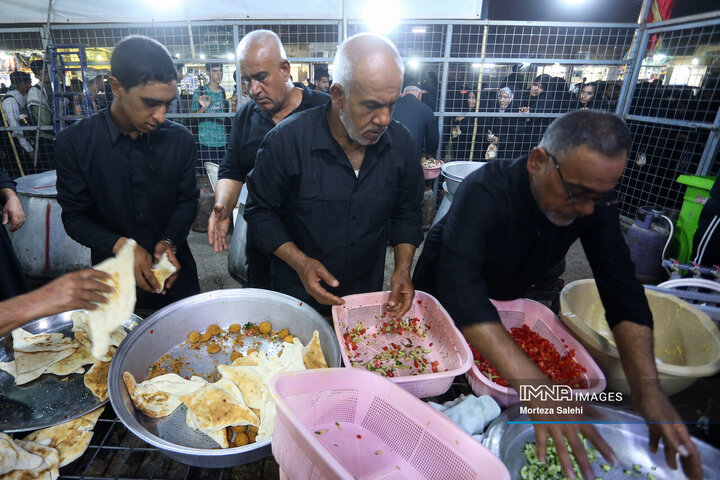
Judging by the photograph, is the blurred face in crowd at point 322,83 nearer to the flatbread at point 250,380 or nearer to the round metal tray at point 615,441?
the flatbread at point 250,380

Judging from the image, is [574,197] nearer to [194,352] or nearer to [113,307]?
[194,352]

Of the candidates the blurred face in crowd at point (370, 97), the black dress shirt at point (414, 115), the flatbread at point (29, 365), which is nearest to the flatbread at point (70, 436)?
the flatbread at point (29, 365)

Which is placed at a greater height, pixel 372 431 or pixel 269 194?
pixel 269 194

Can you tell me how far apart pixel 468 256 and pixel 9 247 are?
289 cm

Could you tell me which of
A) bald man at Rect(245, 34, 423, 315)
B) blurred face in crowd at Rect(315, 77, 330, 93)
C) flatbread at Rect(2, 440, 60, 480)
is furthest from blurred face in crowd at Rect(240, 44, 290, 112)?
blurred face in crowd at Rect(315, 77, 330, 93)

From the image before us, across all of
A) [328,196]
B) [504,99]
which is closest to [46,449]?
[328,196]

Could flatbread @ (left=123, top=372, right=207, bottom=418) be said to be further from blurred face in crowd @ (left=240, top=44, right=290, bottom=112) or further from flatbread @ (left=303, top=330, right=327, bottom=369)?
blurred face in crowd @ (left=240, top=44, right=290, bottom=112)

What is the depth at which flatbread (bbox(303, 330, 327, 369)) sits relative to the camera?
1449 mm

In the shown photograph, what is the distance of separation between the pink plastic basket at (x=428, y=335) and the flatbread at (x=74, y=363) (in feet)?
3.48

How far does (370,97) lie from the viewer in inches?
66.0

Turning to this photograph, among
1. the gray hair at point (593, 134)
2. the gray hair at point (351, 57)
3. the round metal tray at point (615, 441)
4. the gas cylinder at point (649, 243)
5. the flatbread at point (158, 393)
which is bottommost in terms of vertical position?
the gas cylinder at point (649, 243)

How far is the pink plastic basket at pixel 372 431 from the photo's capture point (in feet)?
3.14

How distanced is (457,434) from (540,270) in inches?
48.1

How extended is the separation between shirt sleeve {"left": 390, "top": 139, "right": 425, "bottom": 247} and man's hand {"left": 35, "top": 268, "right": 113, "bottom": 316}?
1.41 meters
